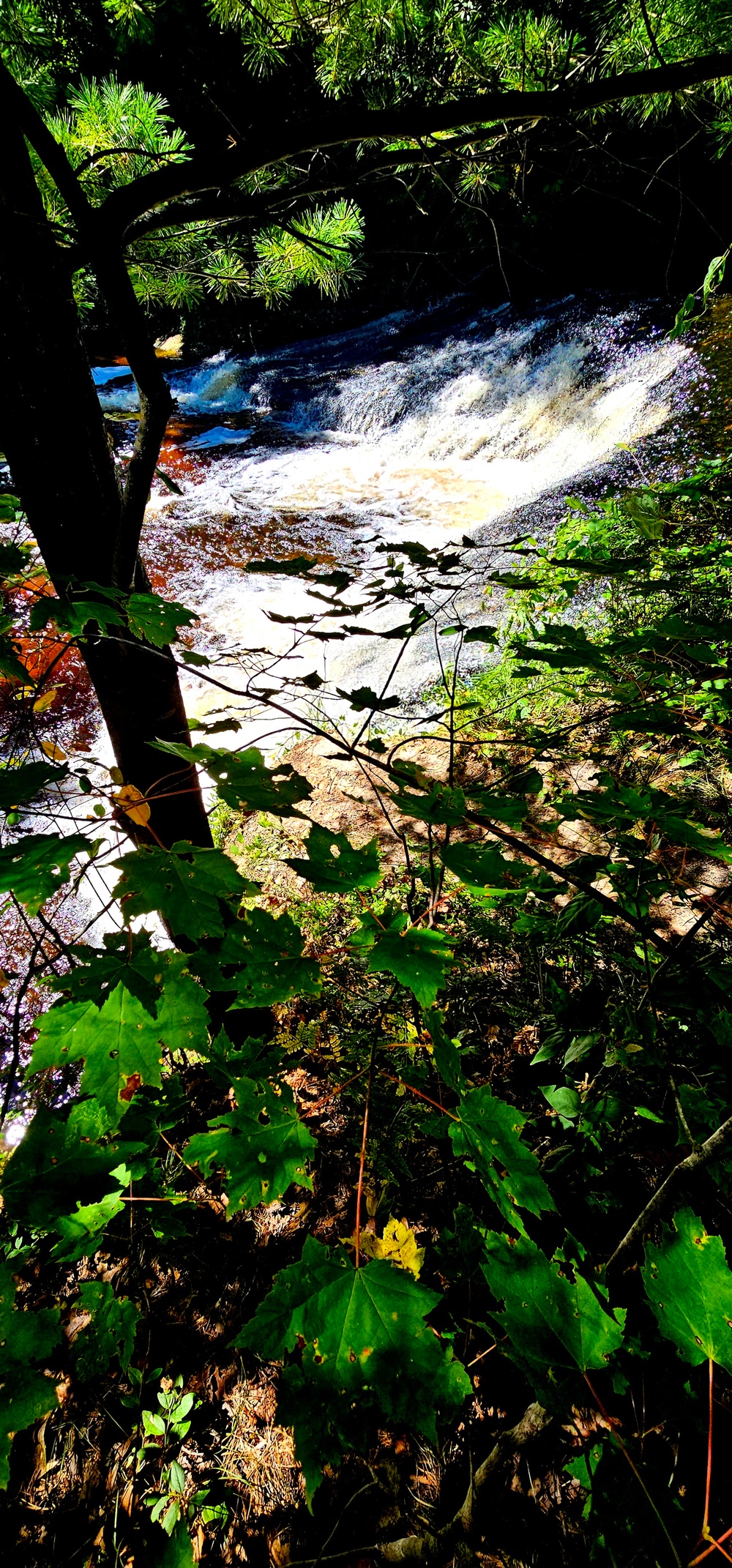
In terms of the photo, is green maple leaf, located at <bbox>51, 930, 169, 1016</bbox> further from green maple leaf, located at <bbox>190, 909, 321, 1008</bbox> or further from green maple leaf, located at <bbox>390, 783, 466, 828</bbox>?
green maple leaf, located at <bbox>390, 783, 466, 828</bbox>

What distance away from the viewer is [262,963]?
104 cm

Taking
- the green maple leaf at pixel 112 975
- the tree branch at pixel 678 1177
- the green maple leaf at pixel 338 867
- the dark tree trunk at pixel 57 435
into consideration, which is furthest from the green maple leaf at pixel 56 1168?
the tree branch at pixel 678 1177

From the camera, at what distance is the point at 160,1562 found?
104cm

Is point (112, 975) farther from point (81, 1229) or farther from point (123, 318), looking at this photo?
point (123, 318)

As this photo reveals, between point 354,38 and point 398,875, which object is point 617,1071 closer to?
point 398,875

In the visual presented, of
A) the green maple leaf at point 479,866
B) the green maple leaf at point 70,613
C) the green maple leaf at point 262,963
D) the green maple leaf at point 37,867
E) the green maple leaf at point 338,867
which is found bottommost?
the green maple leaf at point 262,963

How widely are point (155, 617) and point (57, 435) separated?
0.79m

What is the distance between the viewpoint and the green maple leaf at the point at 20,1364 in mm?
809

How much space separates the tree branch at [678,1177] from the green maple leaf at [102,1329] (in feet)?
3.26

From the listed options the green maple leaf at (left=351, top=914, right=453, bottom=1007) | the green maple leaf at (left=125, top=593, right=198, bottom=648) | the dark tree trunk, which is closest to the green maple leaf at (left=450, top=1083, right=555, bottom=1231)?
the green maple leaf at (left=351, top=914, right=453, bottom=1007)

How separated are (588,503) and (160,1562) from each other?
768 cm

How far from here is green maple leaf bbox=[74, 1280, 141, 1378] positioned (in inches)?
47.0

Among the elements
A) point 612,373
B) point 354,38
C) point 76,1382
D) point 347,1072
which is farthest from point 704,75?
point 612,373

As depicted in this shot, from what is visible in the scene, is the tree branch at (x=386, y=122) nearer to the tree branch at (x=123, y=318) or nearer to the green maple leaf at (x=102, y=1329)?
the tree branch at (x=123, y=318)
